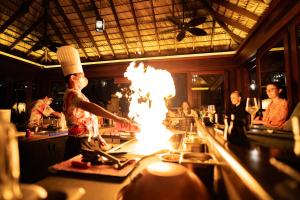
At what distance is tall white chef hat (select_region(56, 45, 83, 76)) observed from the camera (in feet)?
9.72

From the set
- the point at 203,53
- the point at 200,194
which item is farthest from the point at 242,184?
the point at 203,53

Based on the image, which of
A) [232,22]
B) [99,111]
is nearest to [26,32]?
[232,22]

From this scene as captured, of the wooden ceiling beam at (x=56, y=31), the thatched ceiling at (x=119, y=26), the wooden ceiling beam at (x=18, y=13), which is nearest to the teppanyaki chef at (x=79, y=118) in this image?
the thatched ceiling at (x=119, y=26)

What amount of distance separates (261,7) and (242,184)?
7.35 metres

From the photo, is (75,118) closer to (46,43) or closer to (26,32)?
(46,43)

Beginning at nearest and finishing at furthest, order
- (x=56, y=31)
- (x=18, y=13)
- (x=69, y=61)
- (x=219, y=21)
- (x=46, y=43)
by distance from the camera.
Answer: (x=69, y=61) → (x=46, y=43) → (x=219, y=21) → (x=18, y=13) → (x=56, y=31)

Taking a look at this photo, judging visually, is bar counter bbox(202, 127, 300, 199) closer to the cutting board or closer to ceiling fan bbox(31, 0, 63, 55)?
the cutting board

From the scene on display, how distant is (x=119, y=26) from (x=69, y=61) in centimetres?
658

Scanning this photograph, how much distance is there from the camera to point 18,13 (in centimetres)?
843

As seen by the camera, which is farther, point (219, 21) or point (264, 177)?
point (219, 21)

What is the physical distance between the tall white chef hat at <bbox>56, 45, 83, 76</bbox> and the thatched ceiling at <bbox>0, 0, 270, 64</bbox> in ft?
16.0

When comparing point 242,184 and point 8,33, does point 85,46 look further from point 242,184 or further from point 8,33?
point 242,184

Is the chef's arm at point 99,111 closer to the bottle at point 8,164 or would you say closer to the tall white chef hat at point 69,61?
the tall white chef hat at point 69,61

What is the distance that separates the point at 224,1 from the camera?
6.96 meters
